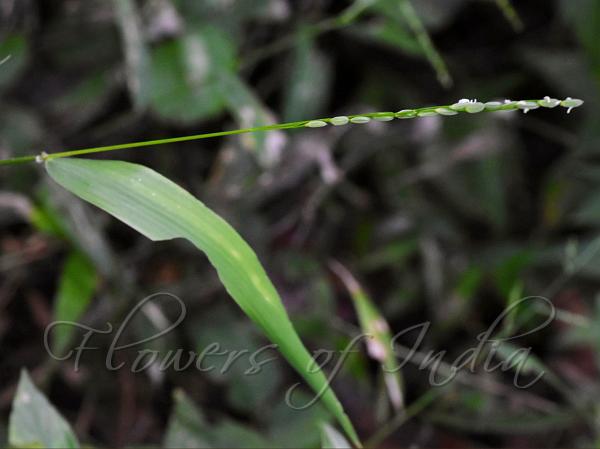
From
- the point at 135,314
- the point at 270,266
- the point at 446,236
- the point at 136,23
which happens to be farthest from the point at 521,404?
the point at 136,23

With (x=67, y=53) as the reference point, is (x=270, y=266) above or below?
below

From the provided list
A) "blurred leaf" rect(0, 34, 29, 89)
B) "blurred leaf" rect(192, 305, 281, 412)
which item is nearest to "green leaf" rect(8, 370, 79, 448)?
"blurred leaf" rect(192, 305, 281, 412)

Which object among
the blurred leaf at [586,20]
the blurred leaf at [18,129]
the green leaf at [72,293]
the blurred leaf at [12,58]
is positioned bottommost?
the green leaf at [72,293]

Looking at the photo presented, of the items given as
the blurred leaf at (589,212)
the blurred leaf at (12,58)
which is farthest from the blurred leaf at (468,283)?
the blurred leaf at (12,58)

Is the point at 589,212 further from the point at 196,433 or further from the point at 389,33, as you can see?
the point at 196,433

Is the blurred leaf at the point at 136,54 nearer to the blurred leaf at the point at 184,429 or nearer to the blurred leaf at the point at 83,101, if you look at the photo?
the blurred leaf at the point at 83,101

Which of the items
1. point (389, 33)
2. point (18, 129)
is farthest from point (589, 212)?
Answer: point (18, 129)

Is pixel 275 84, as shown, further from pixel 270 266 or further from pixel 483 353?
pixel 483 353

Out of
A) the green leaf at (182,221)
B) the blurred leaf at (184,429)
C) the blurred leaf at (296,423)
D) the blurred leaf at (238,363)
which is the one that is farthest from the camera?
the blurred leaf at (238,363)
